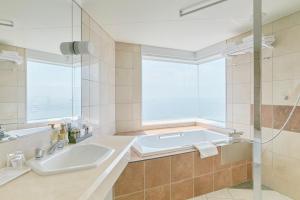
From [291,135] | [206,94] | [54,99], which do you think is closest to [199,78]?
[206,94]

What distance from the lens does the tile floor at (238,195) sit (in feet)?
6.75

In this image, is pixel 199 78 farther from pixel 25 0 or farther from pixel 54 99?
pixel 25 0

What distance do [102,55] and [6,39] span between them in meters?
A: 1.40

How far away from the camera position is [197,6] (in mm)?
1807

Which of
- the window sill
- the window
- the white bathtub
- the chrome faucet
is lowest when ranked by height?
the white bathtub

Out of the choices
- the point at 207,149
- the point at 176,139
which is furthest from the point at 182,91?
the point at 207,149

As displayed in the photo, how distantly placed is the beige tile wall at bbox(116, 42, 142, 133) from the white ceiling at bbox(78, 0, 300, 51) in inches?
8.4

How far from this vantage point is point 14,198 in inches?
29.2

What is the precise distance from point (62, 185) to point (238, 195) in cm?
207

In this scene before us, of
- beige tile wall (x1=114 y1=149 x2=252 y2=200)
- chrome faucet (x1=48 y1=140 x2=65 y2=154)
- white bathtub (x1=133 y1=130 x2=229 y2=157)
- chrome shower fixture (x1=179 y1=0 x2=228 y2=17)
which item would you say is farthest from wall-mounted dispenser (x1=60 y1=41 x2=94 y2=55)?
white bathtub (x1=133 y1=130 x2=229 y2=157)

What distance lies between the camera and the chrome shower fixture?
1.71 m

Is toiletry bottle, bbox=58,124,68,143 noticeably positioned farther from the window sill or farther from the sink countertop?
the window sill

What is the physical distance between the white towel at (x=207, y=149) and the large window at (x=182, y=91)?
102 cm

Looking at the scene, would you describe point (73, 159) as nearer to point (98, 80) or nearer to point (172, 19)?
point (98, 80)
